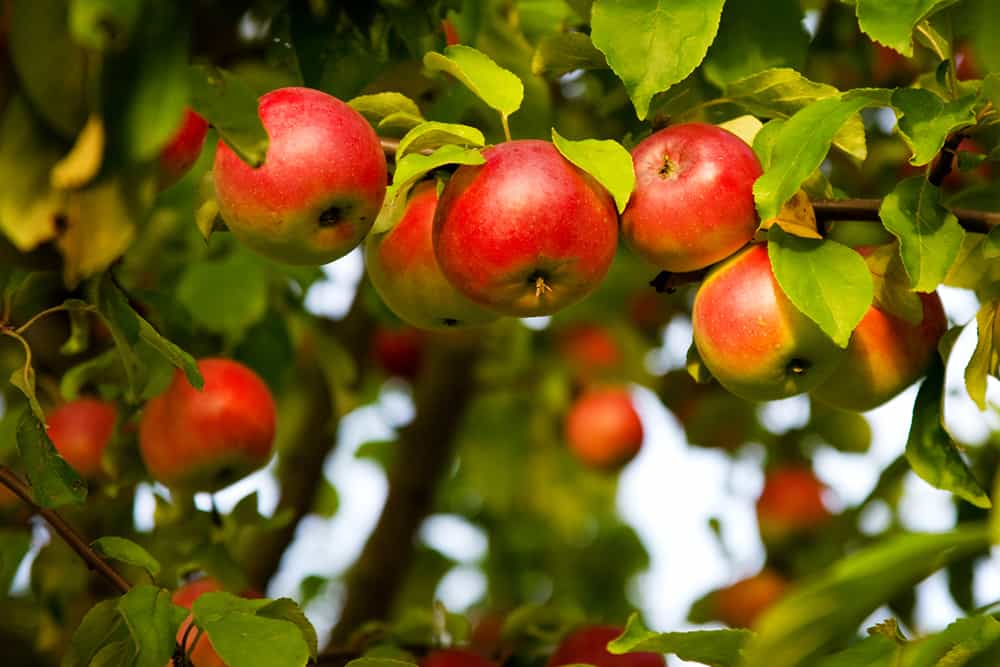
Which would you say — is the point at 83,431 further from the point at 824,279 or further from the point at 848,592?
the point at 848,592

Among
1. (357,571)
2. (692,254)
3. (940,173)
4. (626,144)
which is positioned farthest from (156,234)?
(940,173)

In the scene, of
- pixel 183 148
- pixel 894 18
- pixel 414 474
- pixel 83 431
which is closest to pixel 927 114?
pixel 894 18

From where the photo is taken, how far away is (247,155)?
3.09 ft

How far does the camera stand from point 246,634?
107cm

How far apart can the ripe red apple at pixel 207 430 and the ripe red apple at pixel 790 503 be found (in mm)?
1272

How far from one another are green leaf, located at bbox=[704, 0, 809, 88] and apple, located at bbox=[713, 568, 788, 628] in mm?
1276

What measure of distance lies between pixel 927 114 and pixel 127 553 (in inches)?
31.0

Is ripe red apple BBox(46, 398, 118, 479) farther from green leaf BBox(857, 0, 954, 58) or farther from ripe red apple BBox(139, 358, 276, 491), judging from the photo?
green leaf BBox(857, 0, 954, 58)

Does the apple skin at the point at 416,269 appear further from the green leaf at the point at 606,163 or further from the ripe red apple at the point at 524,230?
the green leaf at the point at 606,163

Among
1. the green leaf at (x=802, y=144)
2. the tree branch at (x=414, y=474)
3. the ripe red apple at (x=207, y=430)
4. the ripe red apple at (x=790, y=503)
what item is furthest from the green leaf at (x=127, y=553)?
the ripe red apple at (x=790, y=503)

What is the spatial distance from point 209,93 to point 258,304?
1011 mm

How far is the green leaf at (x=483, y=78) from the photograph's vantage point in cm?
115

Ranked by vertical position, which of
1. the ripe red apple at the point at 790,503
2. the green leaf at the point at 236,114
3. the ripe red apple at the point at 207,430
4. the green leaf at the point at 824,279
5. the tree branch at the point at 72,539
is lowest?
the ripe red apple at the point at 790,503

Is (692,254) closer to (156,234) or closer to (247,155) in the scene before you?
(247,155)
